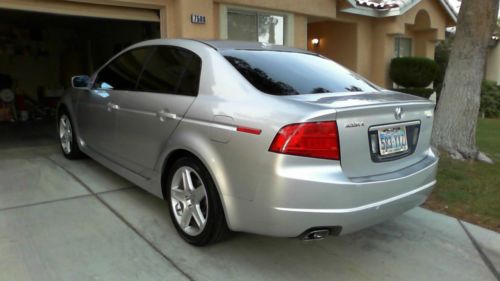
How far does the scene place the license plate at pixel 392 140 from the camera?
9.96 ft

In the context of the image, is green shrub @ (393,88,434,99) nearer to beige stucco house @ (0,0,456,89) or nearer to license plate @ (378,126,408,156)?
beige stucco house @ (0,0,456,89)

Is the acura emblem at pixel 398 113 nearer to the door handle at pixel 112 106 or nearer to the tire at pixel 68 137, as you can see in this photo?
the door handle at pixel 112 106

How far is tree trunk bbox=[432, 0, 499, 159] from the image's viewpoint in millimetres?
6363

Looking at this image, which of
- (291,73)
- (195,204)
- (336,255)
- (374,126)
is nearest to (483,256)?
(336,255)

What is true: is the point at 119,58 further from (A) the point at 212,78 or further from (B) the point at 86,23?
(B) the point at 86,23

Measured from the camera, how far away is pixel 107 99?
4.61m

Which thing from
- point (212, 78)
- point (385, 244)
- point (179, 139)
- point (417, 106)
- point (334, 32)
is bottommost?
point (385, 244)

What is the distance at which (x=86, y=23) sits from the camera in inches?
535

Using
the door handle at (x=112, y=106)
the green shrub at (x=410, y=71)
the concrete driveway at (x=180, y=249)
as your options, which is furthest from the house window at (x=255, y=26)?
the concrete driveway at (x=180, y=249)

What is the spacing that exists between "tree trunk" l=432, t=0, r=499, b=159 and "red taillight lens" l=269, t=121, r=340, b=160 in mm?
4453

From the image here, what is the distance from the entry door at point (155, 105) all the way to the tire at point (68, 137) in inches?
60.8

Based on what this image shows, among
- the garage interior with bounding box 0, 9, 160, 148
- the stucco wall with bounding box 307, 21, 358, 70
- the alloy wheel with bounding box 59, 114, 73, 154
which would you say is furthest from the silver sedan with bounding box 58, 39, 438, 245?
the stucco wall with bounding box 307, 21, 358, 70

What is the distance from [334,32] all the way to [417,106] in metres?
11.0

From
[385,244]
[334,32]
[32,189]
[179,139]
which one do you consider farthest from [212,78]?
[334,32]
